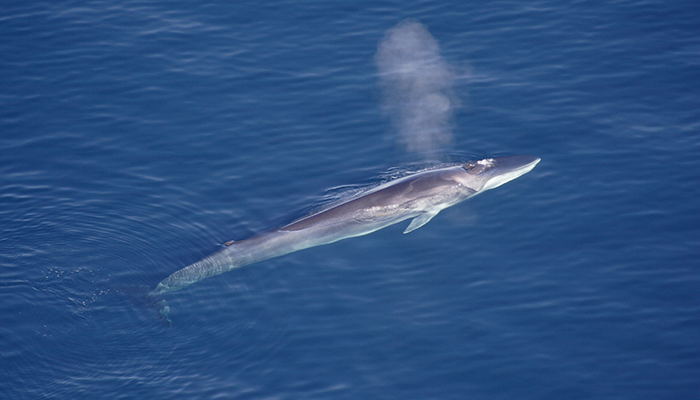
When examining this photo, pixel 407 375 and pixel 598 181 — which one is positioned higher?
pixel 598 181

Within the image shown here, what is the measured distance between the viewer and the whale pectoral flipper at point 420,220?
17.7 m

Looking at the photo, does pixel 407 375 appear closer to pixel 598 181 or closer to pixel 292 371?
pixel 292 371

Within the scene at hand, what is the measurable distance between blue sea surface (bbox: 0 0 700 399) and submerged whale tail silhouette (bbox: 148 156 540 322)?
32cm

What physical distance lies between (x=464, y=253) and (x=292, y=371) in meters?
5.53

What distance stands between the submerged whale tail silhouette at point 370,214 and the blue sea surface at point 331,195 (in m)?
0.32

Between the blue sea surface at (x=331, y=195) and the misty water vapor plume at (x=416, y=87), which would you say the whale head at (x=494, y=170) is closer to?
the blue sea surface at (x=331, y=195)

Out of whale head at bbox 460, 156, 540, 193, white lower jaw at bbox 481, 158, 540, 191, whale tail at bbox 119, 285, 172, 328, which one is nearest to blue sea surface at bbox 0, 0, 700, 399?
whale tail at bbox 119, 285, 172, 328

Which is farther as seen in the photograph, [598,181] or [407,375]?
[598,181]

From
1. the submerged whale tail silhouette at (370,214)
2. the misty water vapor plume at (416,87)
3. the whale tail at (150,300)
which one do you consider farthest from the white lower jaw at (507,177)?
the whale tail at (150,300)

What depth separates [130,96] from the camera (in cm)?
2269

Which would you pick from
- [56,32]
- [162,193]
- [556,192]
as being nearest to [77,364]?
[162,193]

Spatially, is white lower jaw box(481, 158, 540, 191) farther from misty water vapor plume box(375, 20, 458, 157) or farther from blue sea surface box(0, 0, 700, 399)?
Result: misty water vapor plume box(375, 20, 458, 157)

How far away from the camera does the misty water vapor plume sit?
2083 centimetres

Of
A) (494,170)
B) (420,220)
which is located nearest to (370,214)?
(420,220)
